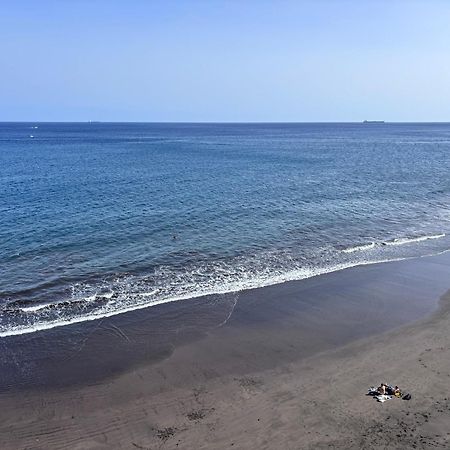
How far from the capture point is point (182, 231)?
45.3 meters

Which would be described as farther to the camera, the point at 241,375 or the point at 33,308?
the point at 33,308

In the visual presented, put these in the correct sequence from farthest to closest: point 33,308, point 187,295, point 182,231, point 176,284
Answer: point 182,231 < point 176,284 < point 187,295 < point 33,308

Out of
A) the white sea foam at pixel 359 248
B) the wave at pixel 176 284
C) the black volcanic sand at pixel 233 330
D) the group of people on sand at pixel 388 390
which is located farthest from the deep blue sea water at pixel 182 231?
the group of people on sand at pixel 388 390

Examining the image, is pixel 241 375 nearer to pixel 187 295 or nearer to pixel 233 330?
pixel 233 330

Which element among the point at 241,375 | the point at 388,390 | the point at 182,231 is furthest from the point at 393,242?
the point at 241,375

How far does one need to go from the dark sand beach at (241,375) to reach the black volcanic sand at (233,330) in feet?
0.31

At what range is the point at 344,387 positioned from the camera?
21.0 metres

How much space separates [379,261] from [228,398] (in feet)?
74.8

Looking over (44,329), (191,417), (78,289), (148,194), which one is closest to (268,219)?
Result: (148,194)

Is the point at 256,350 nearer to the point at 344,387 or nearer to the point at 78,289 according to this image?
the point at 344,387

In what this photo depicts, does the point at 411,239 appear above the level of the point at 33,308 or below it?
above

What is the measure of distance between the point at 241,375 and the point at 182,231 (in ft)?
80.6

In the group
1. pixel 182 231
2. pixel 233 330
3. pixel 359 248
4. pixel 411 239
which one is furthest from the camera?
pixel 182 231

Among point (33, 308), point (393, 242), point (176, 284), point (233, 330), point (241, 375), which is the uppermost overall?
point (393, 242)
